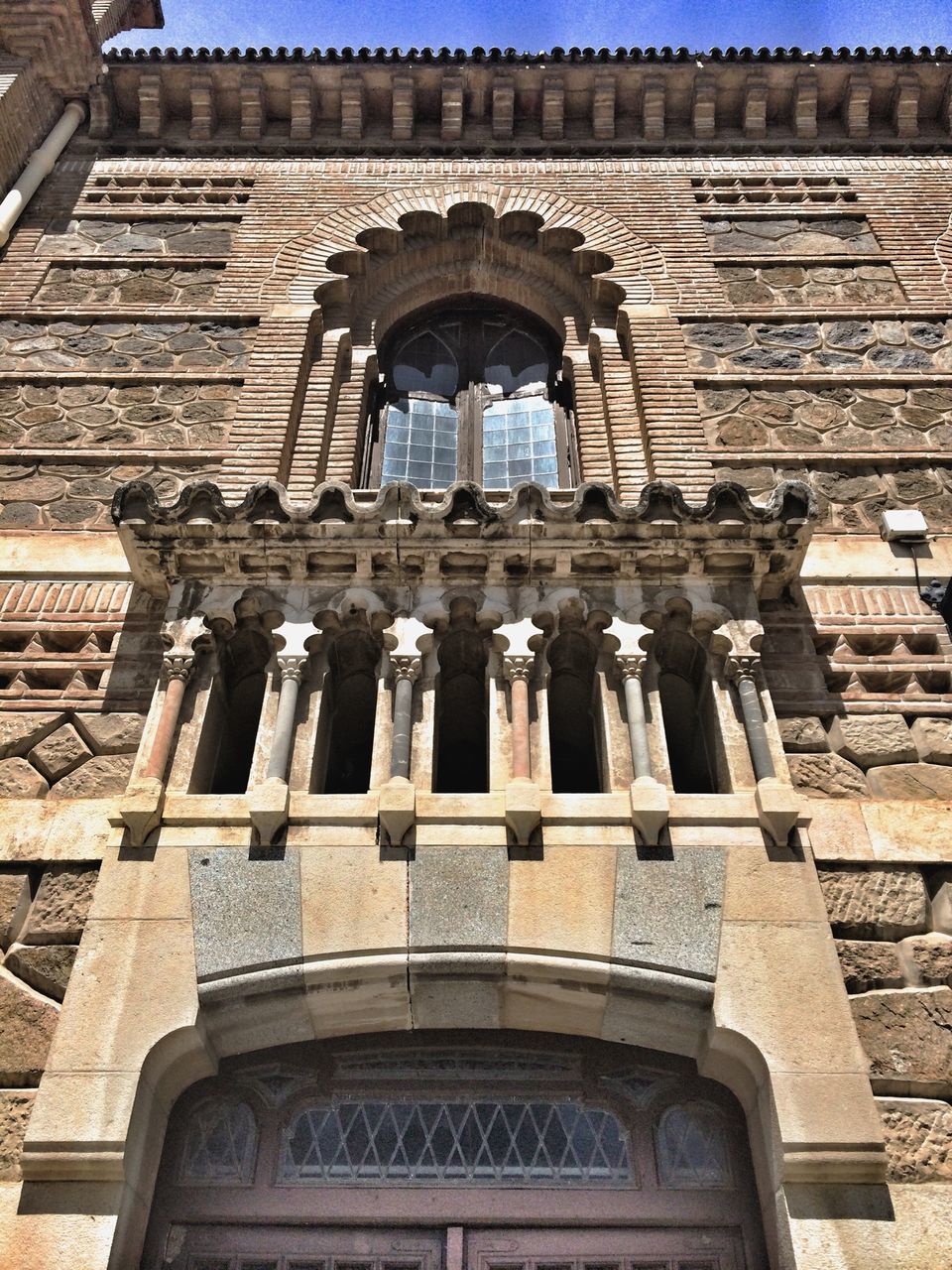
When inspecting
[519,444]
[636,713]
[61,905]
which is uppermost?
[519,444]

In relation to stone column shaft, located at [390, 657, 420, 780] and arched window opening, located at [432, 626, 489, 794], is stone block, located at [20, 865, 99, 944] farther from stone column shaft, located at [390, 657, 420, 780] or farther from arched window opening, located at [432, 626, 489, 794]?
arched window opening, located at [432, 626, 489, 794]

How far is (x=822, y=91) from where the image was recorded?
9.30m

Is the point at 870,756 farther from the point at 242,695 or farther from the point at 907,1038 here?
the point at 242,695

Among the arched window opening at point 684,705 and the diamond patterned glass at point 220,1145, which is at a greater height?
the arched window opening at point 684,705

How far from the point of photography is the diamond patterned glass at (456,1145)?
164 inches

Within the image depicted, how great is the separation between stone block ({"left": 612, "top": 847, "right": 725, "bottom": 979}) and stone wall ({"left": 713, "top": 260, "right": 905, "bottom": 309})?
4.90 metres

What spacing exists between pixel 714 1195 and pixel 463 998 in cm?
126

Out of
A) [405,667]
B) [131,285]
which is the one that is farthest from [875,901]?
[131,285]

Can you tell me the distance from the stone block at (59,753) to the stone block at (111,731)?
5 cm

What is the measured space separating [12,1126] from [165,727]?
5.41 feet

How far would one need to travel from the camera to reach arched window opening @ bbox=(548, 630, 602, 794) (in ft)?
16.7

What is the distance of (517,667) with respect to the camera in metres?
4.80

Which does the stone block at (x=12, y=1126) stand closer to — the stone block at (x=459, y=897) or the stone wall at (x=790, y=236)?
the stone block at (x=459, y=897)

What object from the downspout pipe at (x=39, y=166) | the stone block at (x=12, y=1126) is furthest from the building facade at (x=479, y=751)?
the downspout pipe at (x=39, y=166)
